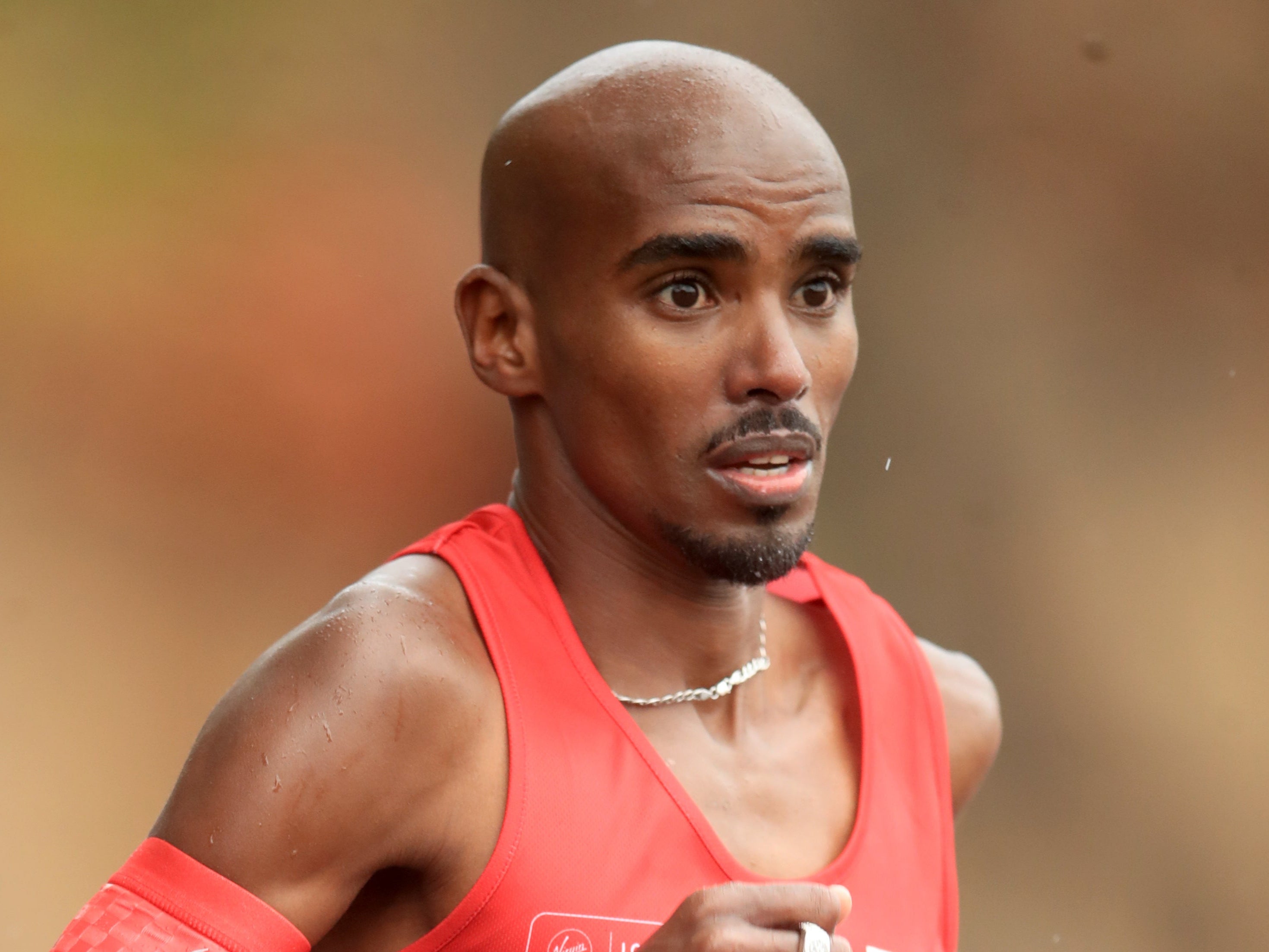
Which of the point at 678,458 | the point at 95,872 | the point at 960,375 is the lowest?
the point at 95,872

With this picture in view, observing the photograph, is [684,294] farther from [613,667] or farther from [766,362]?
[613,667]

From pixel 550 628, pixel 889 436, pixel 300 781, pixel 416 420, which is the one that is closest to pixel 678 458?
pixel 550 628

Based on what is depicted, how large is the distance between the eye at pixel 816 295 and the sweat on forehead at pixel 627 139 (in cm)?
10

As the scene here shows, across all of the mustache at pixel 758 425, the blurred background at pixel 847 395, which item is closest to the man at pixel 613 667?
the mustache at pixel 758 425

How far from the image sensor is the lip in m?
1.28

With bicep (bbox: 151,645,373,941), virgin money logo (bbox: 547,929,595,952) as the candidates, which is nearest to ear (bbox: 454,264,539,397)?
bicep (bbox: 151,645,373,941)

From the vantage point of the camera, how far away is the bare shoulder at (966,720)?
1618mm

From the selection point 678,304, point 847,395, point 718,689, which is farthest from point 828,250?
point 847,395

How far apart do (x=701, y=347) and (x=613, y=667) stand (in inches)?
12.9

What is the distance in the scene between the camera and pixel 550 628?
131 centimetres

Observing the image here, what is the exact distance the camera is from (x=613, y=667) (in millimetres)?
1371

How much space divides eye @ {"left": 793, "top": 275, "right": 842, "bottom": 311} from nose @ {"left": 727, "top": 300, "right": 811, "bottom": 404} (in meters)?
0.07

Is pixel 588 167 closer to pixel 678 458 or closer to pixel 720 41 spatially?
pixel 678 458

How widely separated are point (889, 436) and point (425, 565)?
222cm
